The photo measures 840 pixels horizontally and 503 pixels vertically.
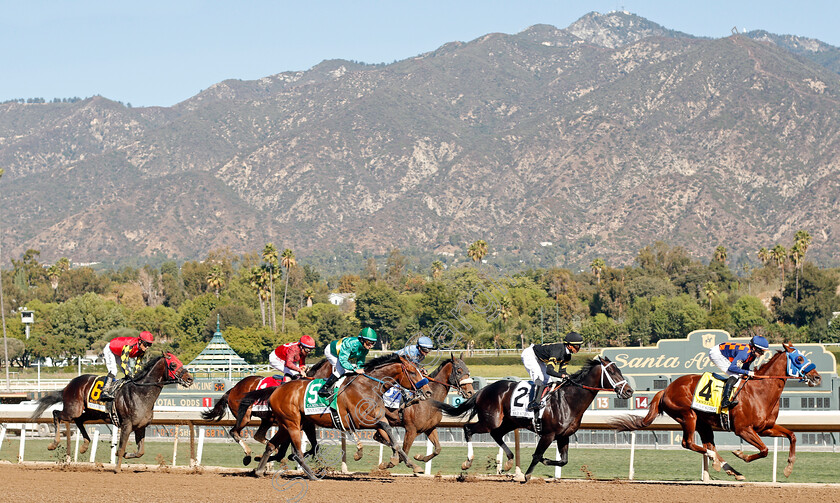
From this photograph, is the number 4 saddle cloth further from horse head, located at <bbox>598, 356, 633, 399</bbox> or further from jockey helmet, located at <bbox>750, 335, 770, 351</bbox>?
horse head, located at <bbox>598, 356, 633, 399</bbox>

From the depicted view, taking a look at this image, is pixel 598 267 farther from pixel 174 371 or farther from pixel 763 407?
pixel 763 407

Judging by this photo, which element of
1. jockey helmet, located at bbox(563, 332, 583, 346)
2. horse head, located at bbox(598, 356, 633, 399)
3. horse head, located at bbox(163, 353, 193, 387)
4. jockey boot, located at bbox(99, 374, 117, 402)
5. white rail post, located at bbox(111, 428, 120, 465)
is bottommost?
white rail post, located at bbox(111, 428, 120, 465)

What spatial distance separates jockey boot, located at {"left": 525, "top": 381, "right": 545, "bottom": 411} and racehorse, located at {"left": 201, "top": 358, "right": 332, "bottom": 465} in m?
3.46

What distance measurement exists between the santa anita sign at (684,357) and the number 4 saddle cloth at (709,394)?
25904 millimetres

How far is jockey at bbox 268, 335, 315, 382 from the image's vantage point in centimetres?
1508

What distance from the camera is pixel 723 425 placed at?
1298 centimetres

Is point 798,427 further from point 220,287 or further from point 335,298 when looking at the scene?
point 335,298

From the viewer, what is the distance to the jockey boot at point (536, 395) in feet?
43.5

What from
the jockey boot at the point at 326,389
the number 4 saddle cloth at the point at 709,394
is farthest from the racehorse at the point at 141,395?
the number 4 saddle cloth at the point at 709,394

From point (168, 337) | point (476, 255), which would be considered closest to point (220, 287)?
point (168, 337)

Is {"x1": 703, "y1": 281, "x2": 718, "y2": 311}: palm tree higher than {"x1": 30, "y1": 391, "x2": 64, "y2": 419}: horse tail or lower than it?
lower

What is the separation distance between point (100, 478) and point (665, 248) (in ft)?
448

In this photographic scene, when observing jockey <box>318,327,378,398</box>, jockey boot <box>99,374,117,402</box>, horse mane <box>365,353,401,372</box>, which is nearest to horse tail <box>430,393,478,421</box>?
horse mane <box>365,353,401,372</box>

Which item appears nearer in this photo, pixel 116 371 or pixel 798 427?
pixel 798 427
